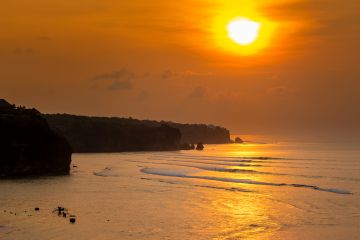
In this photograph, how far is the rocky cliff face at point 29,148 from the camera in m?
78.6

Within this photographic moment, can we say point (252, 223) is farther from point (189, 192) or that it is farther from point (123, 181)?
point (123, 181)

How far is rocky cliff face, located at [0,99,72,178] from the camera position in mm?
78562

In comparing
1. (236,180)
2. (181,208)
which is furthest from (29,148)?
(181,208)

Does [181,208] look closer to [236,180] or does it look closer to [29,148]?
[236,180]

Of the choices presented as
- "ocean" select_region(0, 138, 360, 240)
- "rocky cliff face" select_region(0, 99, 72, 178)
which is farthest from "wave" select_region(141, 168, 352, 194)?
"rocky cliff face" select_region(0, 99, 72, 178)

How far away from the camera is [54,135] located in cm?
8650

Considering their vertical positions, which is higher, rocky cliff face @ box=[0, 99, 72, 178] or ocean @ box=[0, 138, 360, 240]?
rocky cliff face @ box=[0, 99, 72, 178]

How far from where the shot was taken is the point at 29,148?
3169 inches

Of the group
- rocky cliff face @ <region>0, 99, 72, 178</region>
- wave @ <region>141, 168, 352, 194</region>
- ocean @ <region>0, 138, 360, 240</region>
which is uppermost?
rocky cliff face @ <region>0, 99, 72, 178</region>

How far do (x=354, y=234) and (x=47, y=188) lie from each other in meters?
39.4

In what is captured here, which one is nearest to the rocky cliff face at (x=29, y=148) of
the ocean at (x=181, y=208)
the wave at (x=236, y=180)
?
the ocean at (x=181, y=208)

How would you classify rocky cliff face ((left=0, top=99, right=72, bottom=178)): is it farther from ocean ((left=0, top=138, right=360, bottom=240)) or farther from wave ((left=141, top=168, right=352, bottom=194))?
wave ((left=141, top=168, right=352, bottom=194))

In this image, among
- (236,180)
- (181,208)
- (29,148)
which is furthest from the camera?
(236,180)

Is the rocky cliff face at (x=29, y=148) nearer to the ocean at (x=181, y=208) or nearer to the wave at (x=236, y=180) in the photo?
the ocean at (x=181, y=208)
